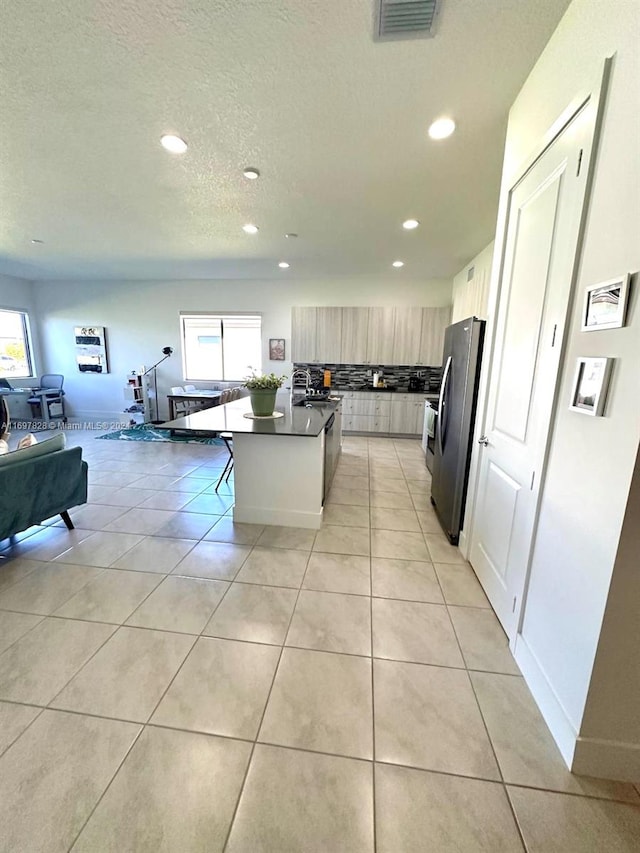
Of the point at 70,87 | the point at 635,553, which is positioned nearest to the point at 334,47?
the point at 70,87

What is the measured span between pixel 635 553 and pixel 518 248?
5.36 feet

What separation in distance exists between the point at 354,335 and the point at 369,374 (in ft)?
2.66

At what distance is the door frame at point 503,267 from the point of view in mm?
1188

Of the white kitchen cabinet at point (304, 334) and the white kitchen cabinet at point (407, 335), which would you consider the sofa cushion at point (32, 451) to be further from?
the white kitchen cabinet at point (407, 335)

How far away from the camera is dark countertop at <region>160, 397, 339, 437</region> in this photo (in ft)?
8.00

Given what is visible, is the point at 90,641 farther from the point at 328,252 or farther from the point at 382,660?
the point at 328,252

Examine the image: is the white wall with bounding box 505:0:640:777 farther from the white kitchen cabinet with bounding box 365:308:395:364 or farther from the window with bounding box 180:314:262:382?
the window with bounding box 180:314:262:382

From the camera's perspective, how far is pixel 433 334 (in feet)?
19.3

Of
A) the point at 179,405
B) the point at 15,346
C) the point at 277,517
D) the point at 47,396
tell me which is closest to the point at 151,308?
the point at 179,405

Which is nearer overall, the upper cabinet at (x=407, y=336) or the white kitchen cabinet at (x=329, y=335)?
the upper cabinet at (x=407, y=336)

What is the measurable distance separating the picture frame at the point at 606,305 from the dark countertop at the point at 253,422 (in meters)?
1.68

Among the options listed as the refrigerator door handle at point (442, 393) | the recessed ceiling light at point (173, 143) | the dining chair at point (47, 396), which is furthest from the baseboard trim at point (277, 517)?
the dining chair at point (47, 396)

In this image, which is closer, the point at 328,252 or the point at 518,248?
the point at 518,248

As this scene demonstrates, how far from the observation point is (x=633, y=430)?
954 mm
